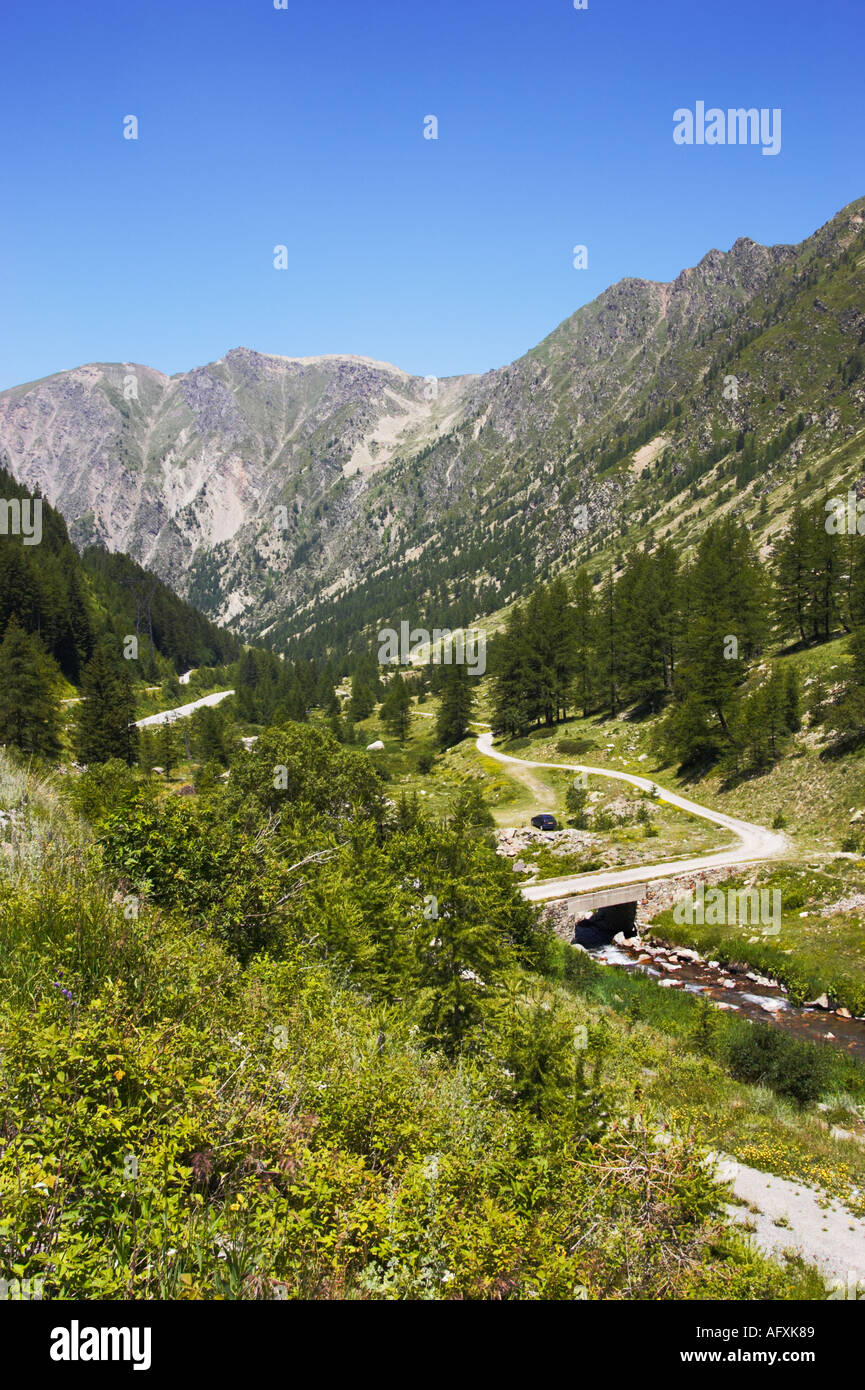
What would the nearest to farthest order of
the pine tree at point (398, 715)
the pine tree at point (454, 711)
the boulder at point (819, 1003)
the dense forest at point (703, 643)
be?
the boulder at point (819, 1003) → the dense forest at point (703, 643) → the pine tree at point (454, 711) → the pine tree at point (398, 715)

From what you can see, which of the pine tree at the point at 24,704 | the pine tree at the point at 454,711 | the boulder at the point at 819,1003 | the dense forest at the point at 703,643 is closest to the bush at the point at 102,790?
the pine tree at the point at 24,704

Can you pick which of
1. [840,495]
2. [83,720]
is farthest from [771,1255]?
[840,495]

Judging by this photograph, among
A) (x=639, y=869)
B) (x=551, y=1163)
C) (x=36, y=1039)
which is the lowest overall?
A: (x=639, y=869)

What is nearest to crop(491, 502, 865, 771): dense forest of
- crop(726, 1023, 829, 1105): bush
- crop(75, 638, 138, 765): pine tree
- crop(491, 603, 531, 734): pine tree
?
crop(491, 603, 531, 734): pine tree

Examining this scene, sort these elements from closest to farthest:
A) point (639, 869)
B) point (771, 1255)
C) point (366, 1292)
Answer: point (366, 1292) < point (771, 1255) < point (639, 869)

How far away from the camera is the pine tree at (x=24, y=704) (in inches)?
2032

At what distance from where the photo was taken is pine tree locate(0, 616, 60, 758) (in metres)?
51.6

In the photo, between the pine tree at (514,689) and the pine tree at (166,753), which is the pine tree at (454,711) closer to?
the pine tree at (514,689)

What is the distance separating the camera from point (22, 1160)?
15.4 ft

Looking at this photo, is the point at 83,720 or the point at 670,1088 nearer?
the point at 670,1088

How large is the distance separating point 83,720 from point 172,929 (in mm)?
54697

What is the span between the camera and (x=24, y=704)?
2064 inches

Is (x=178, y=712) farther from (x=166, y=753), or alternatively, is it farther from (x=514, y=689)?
(x=514, y=689)
